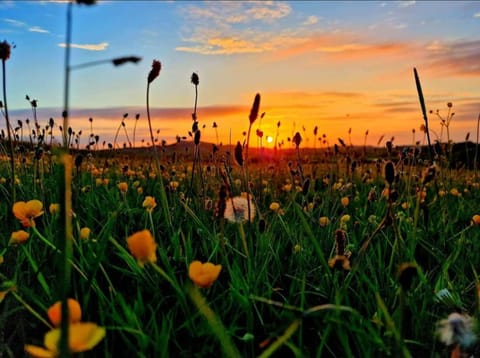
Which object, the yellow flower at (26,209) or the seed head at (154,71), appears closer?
the yellow flower at (26,209)

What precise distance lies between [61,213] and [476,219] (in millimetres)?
2802

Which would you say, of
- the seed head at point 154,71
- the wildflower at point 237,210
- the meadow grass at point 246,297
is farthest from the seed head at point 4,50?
the wildflower at point 237,210

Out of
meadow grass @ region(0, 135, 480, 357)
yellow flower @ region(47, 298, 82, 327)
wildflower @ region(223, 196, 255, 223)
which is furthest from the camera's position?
wildflower @ region(223, 196, 255, 223)

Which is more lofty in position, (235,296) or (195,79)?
(195,79)

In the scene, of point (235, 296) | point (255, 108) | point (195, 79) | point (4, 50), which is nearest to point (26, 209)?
point (4, 50)

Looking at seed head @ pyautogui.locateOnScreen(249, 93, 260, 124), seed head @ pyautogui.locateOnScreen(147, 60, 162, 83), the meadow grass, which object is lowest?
the meadow grass

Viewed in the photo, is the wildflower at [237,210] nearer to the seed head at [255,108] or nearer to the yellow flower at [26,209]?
the seed head at [255,108]

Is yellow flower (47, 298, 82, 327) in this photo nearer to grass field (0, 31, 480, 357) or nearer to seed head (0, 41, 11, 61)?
grass field (0, 31, 480, 357)

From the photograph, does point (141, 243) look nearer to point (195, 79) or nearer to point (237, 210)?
point (237, 210)

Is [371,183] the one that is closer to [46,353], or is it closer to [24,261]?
[24,261]

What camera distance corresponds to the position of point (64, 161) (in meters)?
0.88

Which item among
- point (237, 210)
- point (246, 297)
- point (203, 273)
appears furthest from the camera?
point (237, 210)

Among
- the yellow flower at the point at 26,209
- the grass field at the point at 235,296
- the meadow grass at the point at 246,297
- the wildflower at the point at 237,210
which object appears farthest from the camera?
the wildflower at the point at 237,210

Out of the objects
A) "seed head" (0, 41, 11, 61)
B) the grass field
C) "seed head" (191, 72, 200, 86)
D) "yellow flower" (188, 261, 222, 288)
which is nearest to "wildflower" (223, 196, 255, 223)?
the grass field
